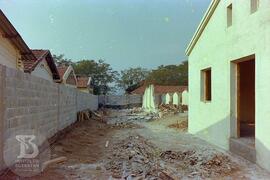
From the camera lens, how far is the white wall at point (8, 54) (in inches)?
459

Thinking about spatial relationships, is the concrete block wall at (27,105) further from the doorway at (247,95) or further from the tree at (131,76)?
the tree at (131,76)

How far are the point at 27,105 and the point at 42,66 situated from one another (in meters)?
12.5

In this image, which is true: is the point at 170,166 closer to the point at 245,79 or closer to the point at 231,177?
the point at 231,177

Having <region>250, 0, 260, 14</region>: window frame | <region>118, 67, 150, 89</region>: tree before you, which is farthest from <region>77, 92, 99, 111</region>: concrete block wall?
<region>118, 67, 150, 89</region>: tree

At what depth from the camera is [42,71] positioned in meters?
18.9

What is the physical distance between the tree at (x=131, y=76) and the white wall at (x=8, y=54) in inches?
1970

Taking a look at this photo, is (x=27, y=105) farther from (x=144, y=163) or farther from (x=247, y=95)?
(x=247, y=95)

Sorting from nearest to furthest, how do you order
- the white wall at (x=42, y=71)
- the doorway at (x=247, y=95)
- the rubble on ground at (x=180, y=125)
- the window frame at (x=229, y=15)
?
the window frame at (x=229, y=15)
the doorway at (x=247, y=95)
the rubble on ground at (x=180, y=125)
the white wall at (x=42, y=71)

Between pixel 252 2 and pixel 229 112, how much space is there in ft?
10.5

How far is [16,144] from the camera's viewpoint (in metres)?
6.16

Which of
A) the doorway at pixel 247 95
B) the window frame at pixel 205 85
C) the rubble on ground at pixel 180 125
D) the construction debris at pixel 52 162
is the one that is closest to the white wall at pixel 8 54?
the construction debris at pixel 52 162

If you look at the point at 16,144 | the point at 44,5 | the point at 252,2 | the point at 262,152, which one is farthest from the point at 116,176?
the point at 44,5

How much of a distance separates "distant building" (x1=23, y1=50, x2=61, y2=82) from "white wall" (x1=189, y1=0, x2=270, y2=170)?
25.0 feet

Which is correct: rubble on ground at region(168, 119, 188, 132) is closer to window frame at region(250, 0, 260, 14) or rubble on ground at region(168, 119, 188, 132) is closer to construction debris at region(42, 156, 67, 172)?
window frame at region(250, 0, 260, 14)
